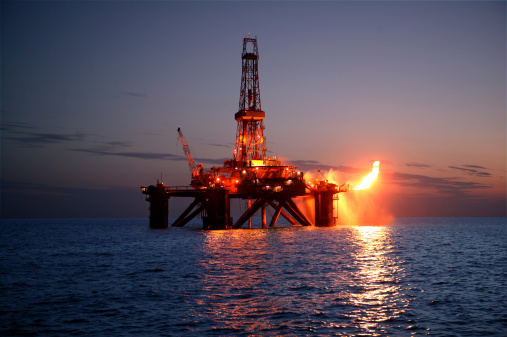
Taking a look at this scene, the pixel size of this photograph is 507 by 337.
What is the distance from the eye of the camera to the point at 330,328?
77.9ft

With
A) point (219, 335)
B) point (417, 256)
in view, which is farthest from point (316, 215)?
point (219, 335)

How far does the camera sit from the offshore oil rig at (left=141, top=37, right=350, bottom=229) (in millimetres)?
97375

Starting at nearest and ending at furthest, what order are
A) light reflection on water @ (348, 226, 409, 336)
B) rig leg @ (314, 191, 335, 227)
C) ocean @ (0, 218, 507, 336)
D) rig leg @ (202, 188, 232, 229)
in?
ocean @ (0, 218, 507, 336), light reflection on water @ (348, 226, 409, 336), rig leg @ (202, 188, 232, 229), rig leg @ (314, 191, 335, 227)

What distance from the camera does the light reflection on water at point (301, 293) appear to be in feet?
80.4

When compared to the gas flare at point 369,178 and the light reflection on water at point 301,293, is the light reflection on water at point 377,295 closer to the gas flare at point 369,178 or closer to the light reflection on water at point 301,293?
the light reflection on water at point 301,293

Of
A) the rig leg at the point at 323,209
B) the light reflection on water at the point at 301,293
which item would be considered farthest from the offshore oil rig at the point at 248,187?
the light reflection on water at the point at 301,293

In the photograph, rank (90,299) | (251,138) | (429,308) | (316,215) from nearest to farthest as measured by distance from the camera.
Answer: (429,308) → (90,299) → (316,215) → (251,138)

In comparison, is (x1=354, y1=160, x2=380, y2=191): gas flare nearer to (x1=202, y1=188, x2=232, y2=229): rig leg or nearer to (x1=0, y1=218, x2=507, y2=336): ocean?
(x1=202, y1=188, x2=232, y2=229): rig leg

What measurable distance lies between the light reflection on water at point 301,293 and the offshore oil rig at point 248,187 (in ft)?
135

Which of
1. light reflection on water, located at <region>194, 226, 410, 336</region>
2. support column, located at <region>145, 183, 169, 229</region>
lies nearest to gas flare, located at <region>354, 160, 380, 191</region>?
support column, located at <region>145, 183, 169, 229</region>

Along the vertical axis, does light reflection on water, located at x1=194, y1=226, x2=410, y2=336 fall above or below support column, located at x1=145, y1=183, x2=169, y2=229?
below

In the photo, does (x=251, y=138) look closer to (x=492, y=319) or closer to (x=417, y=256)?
(x=417, y=256)

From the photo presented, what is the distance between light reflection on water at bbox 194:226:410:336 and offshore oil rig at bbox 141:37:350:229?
41.1 meters

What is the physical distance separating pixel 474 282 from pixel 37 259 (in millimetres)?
44317
